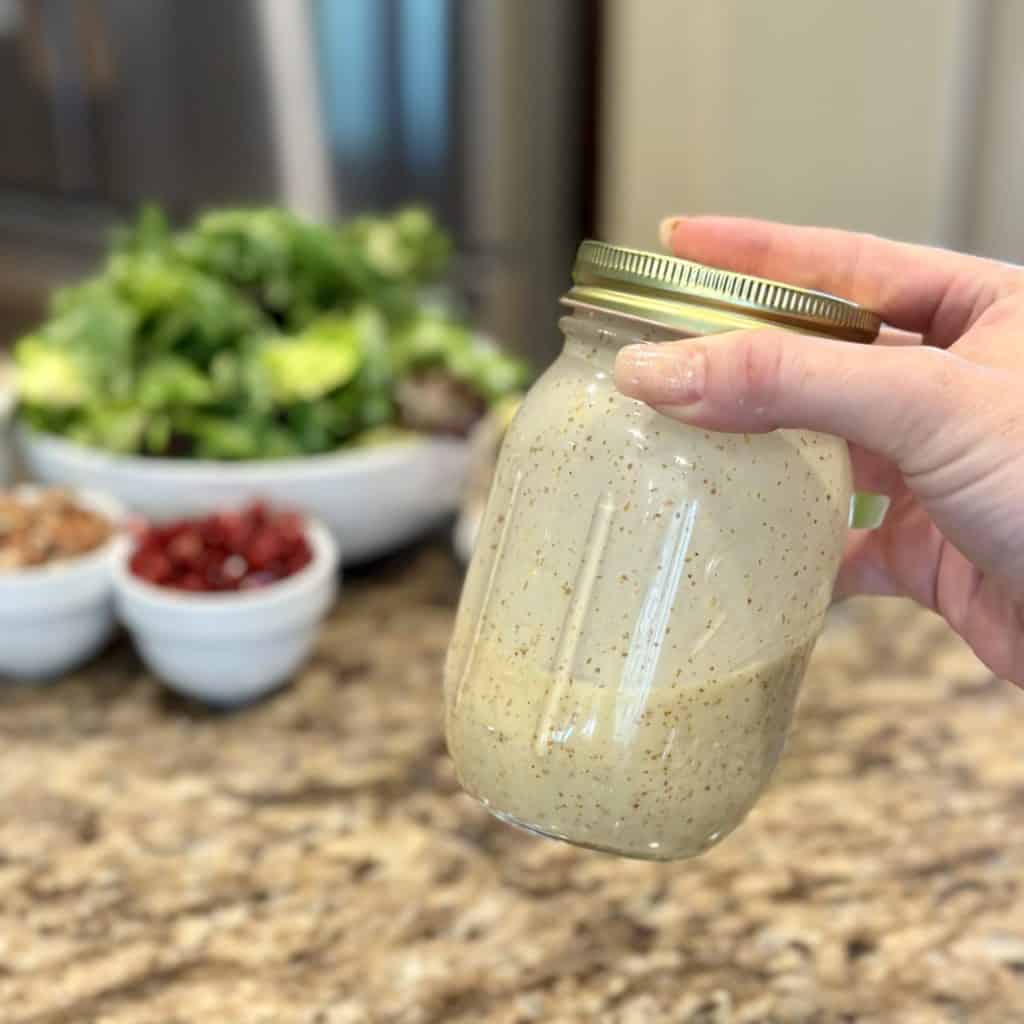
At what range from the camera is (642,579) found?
45cm

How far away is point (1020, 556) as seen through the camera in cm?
46

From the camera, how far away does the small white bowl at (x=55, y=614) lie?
87 cm

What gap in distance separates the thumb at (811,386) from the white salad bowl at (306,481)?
24.4 inches

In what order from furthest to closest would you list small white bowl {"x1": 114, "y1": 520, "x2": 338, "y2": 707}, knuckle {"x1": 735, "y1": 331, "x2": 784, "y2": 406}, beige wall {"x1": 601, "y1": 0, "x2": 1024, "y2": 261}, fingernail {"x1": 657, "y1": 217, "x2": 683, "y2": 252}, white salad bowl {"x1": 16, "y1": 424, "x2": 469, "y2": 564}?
beige wall {"x1": 601, "y1": 0, "x2": 1024, "y2": 261}, white salad bowl {"x1": 16, "y1": 424, "x2": 469, "y2": 564}, small white bowl {"x1": 114, "y1": 520, "x2": 338, "y2": 707}, fingernail {"x1": 657, "y1": 217, "x2": 683, "y2": 252}, knuckle {"x1": 735, "y1": 331, "x2": 784, "y2": 406}

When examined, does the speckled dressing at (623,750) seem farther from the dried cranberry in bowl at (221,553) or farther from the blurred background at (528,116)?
the blurred background at (528,116)

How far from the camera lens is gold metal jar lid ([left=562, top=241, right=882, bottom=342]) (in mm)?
437

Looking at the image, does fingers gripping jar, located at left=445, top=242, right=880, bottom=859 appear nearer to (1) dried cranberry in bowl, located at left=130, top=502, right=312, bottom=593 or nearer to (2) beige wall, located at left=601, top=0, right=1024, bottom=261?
(1) dried cranberry in bowl, located at left=130, top=502, right=312, bottom=593

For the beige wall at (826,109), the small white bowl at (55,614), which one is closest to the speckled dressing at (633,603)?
the small white bowl at (55,614)

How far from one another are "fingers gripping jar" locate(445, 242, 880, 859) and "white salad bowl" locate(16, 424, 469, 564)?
0.53 m

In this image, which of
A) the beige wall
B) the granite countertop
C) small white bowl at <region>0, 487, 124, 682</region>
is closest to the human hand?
the granite countertop

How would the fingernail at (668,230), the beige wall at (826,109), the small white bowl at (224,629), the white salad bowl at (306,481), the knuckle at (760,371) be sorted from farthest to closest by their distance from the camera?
the beige wall at (826,109) → the white salad bowl at (306,481) → the small white bowl at (224,629) → the fingernail at (668,230) → the knuckle at (760,371)

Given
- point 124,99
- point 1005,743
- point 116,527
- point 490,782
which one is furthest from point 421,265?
point 124,99

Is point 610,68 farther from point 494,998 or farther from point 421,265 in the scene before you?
point 494,998

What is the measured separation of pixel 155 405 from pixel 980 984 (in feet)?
2.58
